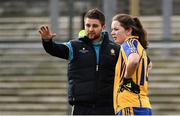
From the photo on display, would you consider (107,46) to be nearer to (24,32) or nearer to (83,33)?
(83,33)

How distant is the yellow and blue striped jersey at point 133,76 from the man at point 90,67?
53 centimetres

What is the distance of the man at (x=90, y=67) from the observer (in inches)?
230

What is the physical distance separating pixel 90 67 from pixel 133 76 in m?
0.69

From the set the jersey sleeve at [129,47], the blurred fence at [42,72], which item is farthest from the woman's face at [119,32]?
the blurred fence at [42,72]

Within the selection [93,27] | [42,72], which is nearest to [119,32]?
[93,27]

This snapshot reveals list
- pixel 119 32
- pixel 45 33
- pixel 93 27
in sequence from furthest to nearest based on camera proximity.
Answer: pixel 93 27, pixel 45 33, pixel 119 32

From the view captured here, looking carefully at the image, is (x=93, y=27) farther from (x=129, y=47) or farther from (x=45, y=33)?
(x=129, y=47)

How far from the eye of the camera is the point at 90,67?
5.86m

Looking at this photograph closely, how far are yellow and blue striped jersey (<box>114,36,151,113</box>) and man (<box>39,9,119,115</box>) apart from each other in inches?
20.8

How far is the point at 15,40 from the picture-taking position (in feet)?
35.5

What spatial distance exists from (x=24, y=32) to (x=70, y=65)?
520cm

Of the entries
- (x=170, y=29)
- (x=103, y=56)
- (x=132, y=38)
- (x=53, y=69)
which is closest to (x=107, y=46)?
(x=103, y=56)

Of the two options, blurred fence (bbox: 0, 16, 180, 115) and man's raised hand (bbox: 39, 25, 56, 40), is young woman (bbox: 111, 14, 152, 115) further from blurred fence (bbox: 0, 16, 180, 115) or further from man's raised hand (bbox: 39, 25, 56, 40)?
blurred fence (bbox: 0, 16, 180, 115)

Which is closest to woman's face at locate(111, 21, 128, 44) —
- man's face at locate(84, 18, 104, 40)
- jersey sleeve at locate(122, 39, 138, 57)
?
jersey sleeve at locate(122, 39, 138, 57)
